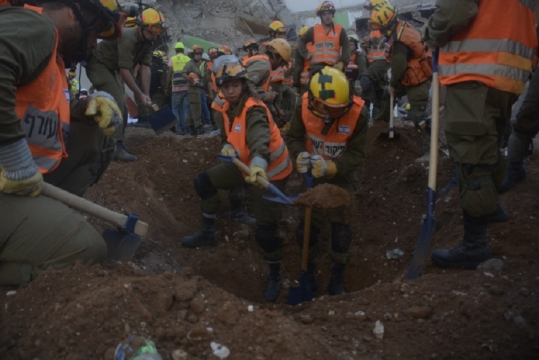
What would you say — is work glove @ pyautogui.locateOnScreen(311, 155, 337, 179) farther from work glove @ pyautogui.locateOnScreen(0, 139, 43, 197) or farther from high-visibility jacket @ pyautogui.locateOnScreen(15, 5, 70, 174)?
work glove @ pyautogui.locateOnScreen(0, 139, 43, 197)

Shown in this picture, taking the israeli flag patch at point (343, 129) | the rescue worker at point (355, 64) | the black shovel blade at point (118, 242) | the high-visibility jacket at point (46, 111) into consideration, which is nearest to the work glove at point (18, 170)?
the high-visibility jacket at point (46, 111)

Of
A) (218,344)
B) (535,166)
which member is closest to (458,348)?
(218,344)

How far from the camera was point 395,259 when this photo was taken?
495 centimetres

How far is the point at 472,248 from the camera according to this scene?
3.52 m

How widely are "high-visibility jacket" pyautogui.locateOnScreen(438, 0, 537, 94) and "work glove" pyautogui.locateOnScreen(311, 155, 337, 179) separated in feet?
4.05

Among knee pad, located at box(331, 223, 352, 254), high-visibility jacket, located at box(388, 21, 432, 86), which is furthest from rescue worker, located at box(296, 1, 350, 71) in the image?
knee pad, located at box(331, 223, 352, 254)

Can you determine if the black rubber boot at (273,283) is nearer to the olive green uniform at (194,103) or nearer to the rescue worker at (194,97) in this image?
the rescue worker at (194,97)

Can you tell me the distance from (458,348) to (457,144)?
4.72 ft

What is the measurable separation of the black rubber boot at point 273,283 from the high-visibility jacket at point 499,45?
7.48ft

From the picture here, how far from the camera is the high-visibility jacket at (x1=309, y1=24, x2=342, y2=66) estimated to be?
28.0 feet

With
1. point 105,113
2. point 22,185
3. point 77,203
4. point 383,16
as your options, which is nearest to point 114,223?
point 77,203

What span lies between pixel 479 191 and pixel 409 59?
384 centimetres

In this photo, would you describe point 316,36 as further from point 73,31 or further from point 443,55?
point 73,31

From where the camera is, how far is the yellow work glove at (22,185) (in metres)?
2.53
